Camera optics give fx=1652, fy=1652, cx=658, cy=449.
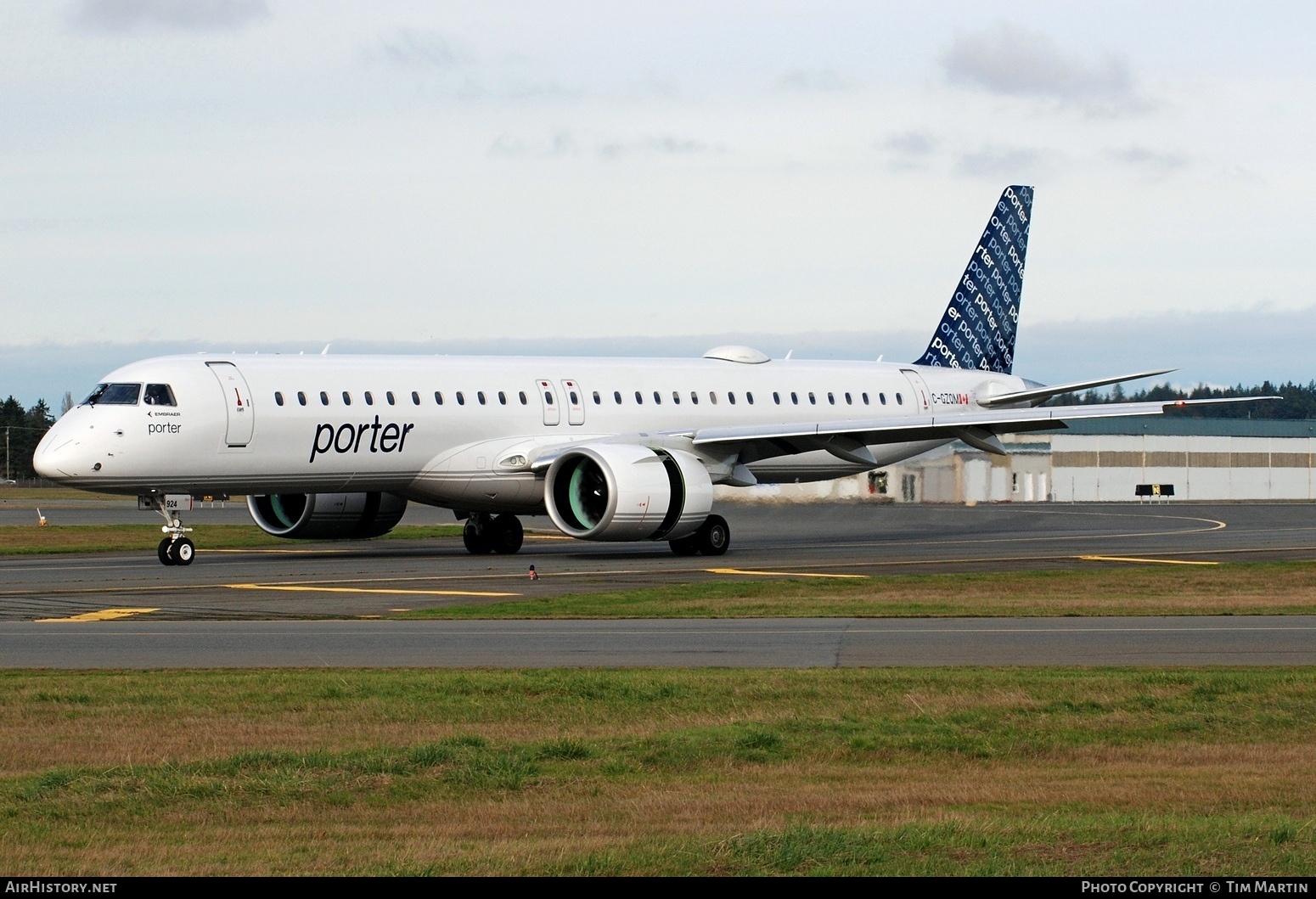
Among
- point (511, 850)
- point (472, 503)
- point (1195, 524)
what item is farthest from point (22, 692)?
point (1195, 524)

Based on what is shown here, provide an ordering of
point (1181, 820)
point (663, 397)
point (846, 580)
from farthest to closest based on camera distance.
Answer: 1. point (663, 397)
2. point (846, 580)
3. point (1181, 820)

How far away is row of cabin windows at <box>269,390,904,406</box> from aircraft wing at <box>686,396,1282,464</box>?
133 cm

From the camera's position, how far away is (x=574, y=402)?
123 ft

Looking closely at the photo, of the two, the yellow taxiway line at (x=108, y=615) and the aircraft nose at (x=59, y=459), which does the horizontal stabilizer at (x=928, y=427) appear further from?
the yellow taxiway line at (x=108, y=615)

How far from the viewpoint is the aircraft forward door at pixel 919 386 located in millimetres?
44500

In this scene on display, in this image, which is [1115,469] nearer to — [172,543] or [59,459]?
[172,543]

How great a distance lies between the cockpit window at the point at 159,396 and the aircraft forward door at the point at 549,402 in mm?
8560

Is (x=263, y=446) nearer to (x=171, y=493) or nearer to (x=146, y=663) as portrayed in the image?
(x=171, y=493)

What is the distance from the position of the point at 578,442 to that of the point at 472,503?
2.74m

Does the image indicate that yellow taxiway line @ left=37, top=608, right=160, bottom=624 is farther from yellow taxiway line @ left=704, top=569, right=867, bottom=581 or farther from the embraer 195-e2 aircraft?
yellow taxiway line @ left=704, top=569, right=867, bottom=581

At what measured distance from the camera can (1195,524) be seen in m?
49.0

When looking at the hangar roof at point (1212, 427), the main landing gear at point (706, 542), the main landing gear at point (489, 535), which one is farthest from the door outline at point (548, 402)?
the hangar roof at point (1212, 427)

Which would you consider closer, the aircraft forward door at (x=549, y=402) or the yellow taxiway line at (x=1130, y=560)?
the yellow taxiway line at (x=1130, y=560)

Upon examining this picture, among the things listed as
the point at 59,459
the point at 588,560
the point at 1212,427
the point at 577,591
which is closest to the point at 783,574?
the point at 577,591
